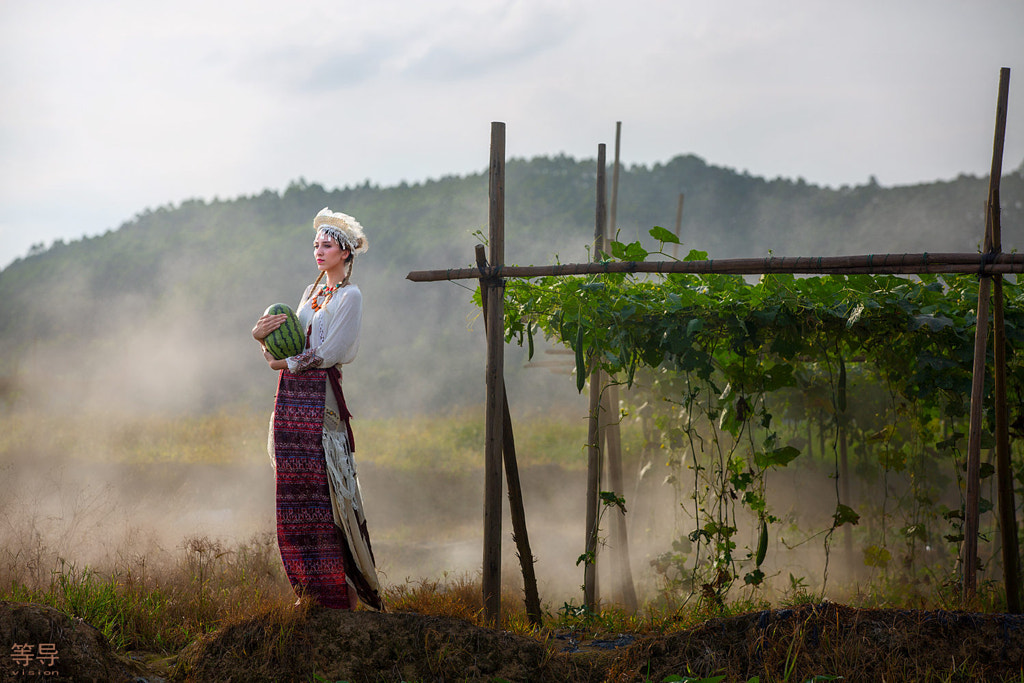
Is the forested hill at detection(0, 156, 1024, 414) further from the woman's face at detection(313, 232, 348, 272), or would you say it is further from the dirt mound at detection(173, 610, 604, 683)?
the dirt mound at detection(173, 610, 604, 683)

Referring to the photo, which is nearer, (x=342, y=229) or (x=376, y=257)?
(x=342, y=229)

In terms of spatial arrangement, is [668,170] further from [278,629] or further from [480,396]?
[278,629]

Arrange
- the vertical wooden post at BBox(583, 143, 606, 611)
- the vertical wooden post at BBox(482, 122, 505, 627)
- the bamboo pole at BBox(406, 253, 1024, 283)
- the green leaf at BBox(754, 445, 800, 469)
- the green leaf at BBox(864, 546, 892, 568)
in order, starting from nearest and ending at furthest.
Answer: the bamboo pole at BBox(406, 253, 1024, 283), the vertical wooden post at BBox(482, 122, 505, 627), the green leaf at BBox(754, 445, 800, 469), the vertical wooden post at BBox(583, 143, 606, 611), the green leaf at BBox(864, 546, 892, 568)

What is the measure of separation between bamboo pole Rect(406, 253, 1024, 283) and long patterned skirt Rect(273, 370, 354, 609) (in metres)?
0.94

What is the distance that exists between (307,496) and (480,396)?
45.7 ft

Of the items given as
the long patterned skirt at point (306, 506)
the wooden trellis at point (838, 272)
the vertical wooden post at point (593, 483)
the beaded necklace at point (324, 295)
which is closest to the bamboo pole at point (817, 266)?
the wooden trellis at point (838, 272)

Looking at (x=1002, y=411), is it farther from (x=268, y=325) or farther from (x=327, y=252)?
(x=268, y=325)

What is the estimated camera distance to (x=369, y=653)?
10.8ft

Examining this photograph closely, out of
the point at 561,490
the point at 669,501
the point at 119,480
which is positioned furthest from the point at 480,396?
the point at 669,501

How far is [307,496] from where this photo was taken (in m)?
3.62

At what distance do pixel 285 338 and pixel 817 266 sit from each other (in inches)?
95.1

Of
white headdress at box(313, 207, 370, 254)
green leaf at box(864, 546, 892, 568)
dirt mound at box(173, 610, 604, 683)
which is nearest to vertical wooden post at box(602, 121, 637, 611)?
green leaf at box(864, 546, 892, 568)

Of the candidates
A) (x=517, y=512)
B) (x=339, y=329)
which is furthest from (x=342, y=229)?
(x=517, y=512)

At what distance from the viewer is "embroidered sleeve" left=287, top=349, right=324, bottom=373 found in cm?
358
